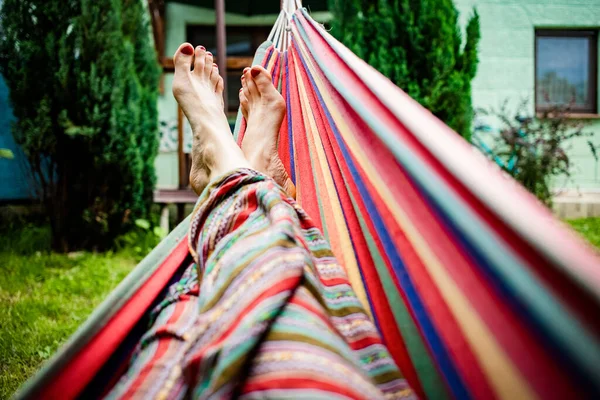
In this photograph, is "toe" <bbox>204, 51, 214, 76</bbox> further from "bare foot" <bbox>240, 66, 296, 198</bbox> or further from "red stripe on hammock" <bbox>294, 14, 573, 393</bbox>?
"red stripe on hammock" <bbox>294, 14, 573, 393</bbox>

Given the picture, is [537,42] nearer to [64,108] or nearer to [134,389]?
[64,108]

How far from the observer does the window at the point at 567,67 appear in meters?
4.24

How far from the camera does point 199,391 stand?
49cm

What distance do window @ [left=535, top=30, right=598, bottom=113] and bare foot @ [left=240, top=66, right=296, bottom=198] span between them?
374 centimetres

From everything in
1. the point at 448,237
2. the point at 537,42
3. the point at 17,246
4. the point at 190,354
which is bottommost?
the point at 17,246

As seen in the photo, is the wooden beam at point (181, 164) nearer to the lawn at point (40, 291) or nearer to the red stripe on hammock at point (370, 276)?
the lawn at point (40, 291)

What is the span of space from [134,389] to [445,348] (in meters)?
0.37

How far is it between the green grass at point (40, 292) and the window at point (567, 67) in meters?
3.95

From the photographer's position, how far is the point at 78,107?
2.55 m

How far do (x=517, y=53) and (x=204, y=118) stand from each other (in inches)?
150

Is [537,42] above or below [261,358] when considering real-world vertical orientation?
above

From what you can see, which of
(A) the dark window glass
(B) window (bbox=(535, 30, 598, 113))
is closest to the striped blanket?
(A) the dark window glass

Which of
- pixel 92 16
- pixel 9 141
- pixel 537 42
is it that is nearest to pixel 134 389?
pixel 92 16

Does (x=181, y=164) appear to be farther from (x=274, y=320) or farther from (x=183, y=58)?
(x=274, y=320)
